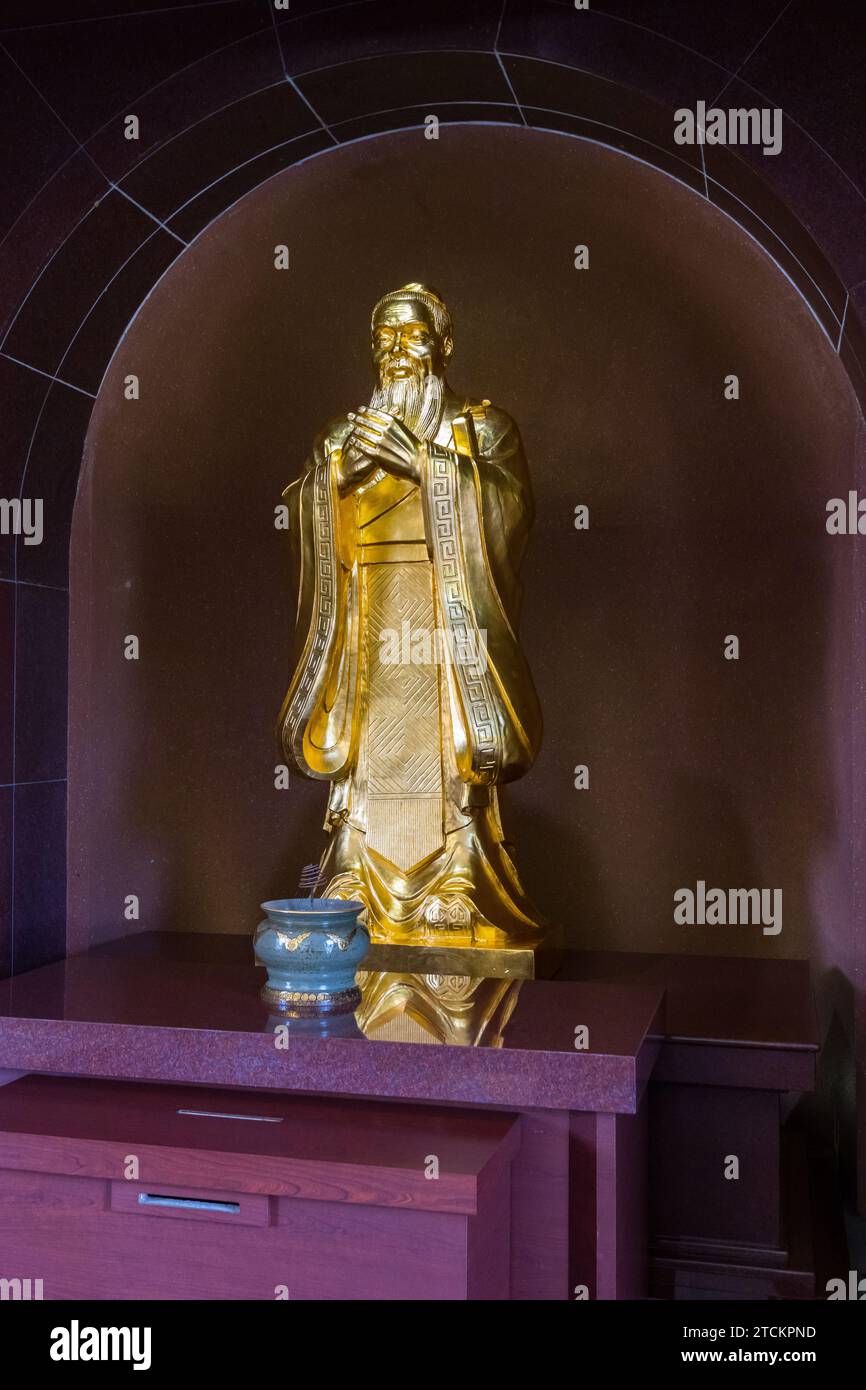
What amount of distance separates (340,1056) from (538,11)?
235 cm

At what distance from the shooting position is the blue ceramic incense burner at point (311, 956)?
2.45m

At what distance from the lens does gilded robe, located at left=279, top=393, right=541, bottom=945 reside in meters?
3.10

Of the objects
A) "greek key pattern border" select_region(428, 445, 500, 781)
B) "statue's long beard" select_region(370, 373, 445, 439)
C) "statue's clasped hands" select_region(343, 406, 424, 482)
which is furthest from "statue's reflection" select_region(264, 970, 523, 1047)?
"statue's long beard" select_region(370, 373, 445, 439)

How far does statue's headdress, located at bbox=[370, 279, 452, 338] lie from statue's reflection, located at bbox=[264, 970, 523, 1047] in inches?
63.2

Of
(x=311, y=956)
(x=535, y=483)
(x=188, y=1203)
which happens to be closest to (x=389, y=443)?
(x=535, y=483)

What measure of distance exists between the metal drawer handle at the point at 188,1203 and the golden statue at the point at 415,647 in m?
1.07

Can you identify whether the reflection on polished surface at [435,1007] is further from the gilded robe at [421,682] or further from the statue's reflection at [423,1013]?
the gilded robe at [421,682]

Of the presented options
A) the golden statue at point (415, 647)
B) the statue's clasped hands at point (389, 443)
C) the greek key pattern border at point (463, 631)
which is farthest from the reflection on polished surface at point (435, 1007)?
the statue's clasped hands at point (389, 443)

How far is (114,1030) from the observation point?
2361 millimetres

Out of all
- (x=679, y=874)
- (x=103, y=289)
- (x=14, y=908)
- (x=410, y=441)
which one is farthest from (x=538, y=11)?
(x=14, y=908)

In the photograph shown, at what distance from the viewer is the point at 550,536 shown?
3.87 metres

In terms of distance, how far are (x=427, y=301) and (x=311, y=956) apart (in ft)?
5.56

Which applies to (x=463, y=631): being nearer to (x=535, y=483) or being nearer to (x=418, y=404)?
(x=418, y=404)
